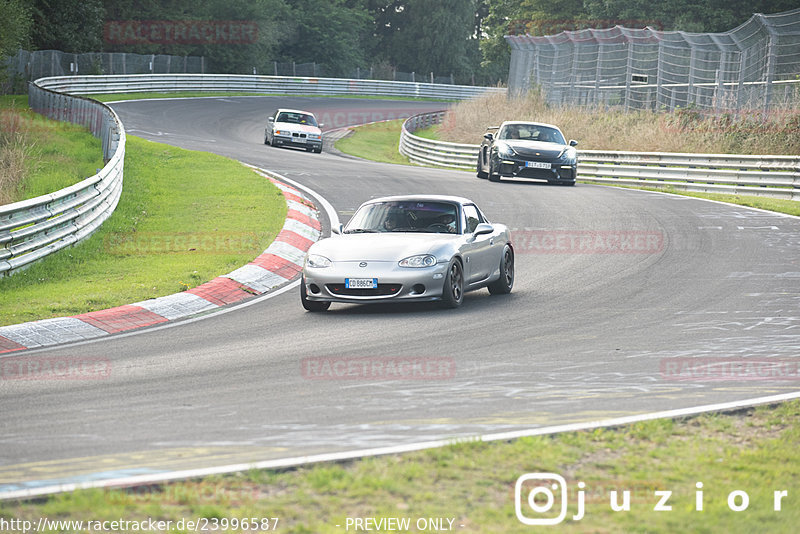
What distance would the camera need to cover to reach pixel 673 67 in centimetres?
3431

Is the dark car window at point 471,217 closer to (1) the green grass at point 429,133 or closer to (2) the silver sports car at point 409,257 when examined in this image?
(2) the silver sports car at point 409,257

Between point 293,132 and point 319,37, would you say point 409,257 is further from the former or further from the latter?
point 319,37

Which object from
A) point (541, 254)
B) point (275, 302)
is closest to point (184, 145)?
point (541, 254)

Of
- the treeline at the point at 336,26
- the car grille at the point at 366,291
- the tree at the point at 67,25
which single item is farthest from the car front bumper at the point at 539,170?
the tree at the point at 67,25

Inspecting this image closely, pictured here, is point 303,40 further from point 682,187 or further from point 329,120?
point 682,187

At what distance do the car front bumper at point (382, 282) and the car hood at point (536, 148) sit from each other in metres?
15.4

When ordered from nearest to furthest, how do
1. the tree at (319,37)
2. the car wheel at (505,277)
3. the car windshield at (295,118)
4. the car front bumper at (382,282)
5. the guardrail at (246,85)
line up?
the car front bumper at (382,282), the car wheel at (505,277), the car windshield at (295,118), the guardrail at (246,85), the tree at (319,37)

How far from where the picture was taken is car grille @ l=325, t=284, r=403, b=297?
1201cm

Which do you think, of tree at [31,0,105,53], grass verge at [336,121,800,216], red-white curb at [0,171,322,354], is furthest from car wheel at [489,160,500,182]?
tree at [31,0,105,53]

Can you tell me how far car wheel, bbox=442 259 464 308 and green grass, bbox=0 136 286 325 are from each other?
10.7 feet

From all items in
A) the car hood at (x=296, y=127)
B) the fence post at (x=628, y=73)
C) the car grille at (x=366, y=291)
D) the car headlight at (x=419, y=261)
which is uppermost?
the fence post at (x=628, y=73)

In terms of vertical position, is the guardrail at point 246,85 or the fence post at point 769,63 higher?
the fence post at point 769,63

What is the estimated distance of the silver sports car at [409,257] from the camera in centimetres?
1202

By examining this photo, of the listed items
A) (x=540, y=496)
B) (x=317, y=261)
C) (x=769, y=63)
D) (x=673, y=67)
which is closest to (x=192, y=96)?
(x=673, y=67)
